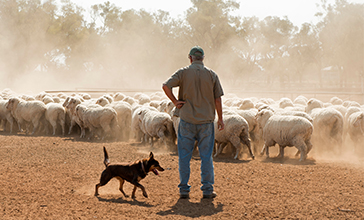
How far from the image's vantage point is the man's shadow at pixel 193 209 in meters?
4.95

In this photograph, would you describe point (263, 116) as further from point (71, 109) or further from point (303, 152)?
point (71, 109)

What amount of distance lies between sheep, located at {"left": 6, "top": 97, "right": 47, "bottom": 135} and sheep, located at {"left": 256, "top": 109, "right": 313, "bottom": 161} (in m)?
10.0

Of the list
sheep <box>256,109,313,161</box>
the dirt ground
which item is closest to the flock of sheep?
sheep <box>256,109,313,161</box>

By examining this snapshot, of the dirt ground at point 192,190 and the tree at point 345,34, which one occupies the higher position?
the tree at point 345,34

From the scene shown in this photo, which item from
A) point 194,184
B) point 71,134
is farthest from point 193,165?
point 71,134

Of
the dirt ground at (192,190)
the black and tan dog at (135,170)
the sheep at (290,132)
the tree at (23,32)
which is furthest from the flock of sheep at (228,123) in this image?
the tree at (23,32)

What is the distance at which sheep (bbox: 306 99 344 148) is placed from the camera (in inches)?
414

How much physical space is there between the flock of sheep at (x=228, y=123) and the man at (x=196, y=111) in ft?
10.9

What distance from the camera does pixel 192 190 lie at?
243 inches

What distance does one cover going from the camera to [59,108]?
48.5 ft

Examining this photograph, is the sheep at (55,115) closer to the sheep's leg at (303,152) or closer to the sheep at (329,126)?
the sheep's leg at (303,152)

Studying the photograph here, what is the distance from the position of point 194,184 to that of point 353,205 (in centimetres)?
272

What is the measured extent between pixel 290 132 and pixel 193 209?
492cm

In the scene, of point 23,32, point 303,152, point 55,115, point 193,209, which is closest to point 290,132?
point 303,152
